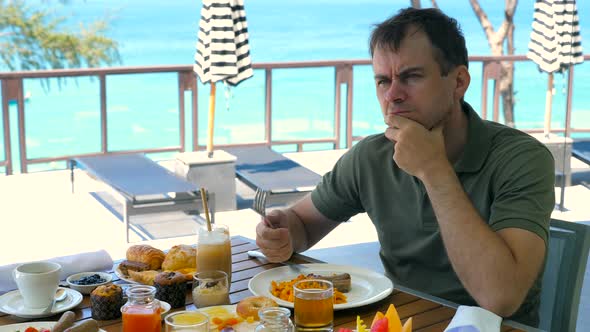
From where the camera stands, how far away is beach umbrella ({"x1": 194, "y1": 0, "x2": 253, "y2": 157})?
5.62 metres

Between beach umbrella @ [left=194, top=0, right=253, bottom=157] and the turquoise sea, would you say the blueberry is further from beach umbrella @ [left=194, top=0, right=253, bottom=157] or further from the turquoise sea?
beach umbrella @ [left=194, top=0, right=253, bottom=157]

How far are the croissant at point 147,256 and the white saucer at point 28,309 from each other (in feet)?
0.78

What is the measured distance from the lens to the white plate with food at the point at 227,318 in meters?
1.55

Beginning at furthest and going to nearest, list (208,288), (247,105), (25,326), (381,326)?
(247,105) → (208,288) → (25,326) → (381,326)

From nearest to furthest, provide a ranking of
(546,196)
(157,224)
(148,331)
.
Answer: (148,331), (546,196), (157,224)

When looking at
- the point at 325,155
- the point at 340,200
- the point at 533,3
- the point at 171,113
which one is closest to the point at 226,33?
the point at 171,113

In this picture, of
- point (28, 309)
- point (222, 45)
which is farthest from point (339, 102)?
point (28, 309)

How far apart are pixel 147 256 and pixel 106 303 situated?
1.18 feet

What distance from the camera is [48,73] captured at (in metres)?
6.04

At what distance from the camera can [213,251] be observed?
1.86m

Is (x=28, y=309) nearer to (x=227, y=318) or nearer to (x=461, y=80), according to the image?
(x=227, y=318)

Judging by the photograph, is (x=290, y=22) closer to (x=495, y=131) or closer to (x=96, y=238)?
(x=96, y=238)

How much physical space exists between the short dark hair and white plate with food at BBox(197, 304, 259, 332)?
0.72 metres

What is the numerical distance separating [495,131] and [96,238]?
3498 millimetres
